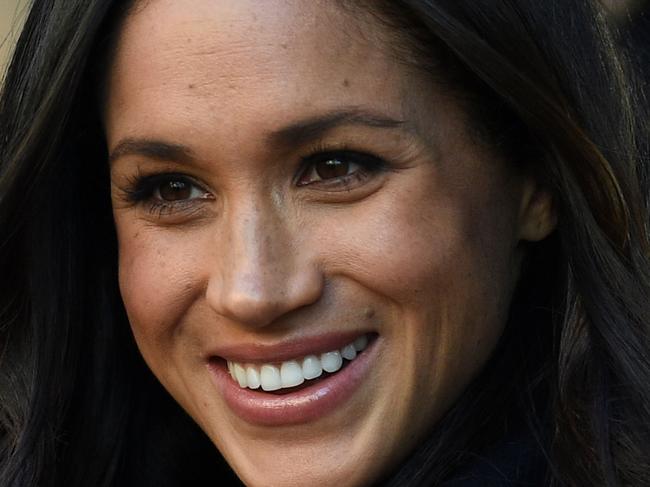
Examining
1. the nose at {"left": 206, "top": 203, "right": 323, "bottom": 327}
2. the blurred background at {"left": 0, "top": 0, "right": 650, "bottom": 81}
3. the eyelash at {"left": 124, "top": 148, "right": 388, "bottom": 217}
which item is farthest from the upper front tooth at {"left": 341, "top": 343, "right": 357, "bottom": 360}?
the blurred background at {"left": 0, "top": 0, "right": 650, "bottom": 81}

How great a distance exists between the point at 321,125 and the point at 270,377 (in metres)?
0.51

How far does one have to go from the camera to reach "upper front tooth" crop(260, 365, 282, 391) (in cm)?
291

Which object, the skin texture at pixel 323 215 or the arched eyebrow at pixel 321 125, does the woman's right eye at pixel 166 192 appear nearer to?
the skin texture at pixel 323 215

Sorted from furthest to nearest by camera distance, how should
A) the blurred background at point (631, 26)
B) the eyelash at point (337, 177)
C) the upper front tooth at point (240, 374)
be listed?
1. the blurred background at point (631, 26)
2. the upper front tooth at point (240, 374)
3. the eyelash at point (337, 177)

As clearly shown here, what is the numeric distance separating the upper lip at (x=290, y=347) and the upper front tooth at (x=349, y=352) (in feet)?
0.04

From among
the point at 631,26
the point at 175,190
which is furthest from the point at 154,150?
the point at 631,26

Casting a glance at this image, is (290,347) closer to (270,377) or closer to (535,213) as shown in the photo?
(270,377)

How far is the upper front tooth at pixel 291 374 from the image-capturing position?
114 inches

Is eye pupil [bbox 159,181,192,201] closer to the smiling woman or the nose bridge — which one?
the smiling woman

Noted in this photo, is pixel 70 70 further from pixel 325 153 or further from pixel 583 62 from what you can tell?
pixel 583 62

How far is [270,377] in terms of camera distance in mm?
2918

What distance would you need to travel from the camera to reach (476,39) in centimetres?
279

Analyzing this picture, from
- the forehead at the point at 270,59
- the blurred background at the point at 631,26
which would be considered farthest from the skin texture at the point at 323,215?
the blurred background at the point at 631,26

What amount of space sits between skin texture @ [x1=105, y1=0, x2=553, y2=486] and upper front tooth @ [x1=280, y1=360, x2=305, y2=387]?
8cm
